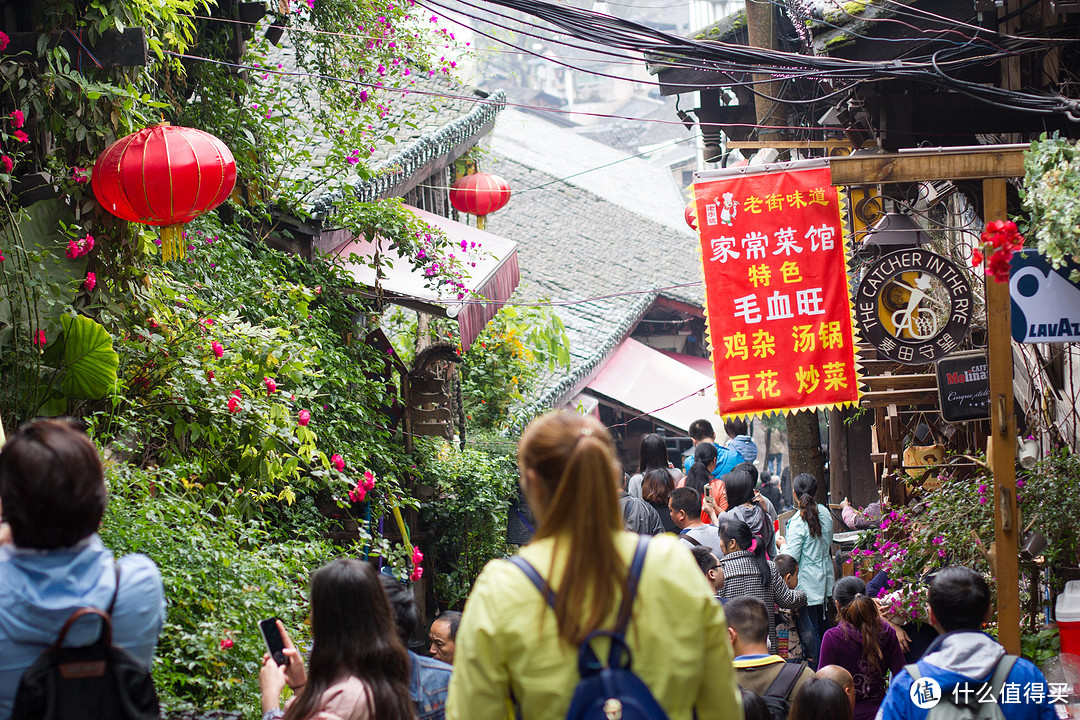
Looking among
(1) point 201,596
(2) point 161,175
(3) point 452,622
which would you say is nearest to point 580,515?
(3) point 452,622

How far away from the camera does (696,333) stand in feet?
75.3

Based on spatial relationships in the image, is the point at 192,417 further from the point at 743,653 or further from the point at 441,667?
the point at 743,653

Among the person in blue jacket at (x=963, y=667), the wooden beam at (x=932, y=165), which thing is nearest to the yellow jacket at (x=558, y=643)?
the person in blue jacket at (x=963, y=667)

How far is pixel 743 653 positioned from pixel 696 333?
1817 centimetres

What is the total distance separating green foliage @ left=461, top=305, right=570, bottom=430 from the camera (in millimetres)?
13578

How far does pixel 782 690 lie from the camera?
15.7 ft

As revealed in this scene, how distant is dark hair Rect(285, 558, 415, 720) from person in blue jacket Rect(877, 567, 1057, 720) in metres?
1.76

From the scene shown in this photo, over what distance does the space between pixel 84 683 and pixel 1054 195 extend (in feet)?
14.2

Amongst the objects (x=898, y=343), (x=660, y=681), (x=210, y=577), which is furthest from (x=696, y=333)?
(x=660, y=681)

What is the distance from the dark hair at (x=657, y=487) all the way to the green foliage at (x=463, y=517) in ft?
8.89

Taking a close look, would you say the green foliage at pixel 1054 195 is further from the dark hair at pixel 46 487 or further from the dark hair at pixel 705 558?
the dark hair at pixel 46 487

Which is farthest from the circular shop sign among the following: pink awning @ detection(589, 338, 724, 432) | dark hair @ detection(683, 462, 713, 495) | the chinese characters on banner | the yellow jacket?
pink awning @ detection(589, 338, 724, 432)

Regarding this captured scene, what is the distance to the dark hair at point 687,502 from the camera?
7762 millimetres

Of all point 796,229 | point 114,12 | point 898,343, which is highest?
point 114,12
